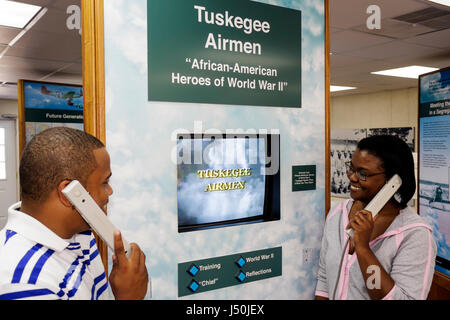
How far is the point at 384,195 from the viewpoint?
1.69 metres

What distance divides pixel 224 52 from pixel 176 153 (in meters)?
0.61

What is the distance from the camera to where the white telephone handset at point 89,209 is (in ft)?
3.53

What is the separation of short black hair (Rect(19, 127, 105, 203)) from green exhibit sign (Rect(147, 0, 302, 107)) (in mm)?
730

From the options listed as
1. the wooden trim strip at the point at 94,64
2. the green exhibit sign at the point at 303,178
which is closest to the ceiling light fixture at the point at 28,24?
the wooden trim strip at the point at 94,64

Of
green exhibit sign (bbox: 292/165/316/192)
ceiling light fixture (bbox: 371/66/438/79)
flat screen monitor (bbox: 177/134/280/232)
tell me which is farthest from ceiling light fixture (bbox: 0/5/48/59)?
ceiling light fixture (bbox: 371/66/438/79)

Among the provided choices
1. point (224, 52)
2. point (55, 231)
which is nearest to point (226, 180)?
point (224, 52)

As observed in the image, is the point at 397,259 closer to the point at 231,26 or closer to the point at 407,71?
the point at 231,26

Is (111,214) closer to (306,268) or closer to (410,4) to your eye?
(306,268)

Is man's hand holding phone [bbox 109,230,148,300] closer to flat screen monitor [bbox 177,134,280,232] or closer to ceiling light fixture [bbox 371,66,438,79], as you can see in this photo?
flat screen monitor [bbox 177,134,280,232]

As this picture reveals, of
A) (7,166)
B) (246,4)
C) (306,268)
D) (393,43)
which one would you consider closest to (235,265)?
(306,268)

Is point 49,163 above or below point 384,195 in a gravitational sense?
above

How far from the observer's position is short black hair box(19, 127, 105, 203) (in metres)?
1.08

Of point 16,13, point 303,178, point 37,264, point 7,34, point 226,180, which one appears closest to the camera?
point 37,264

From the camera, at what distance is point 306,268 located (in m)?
2.35
